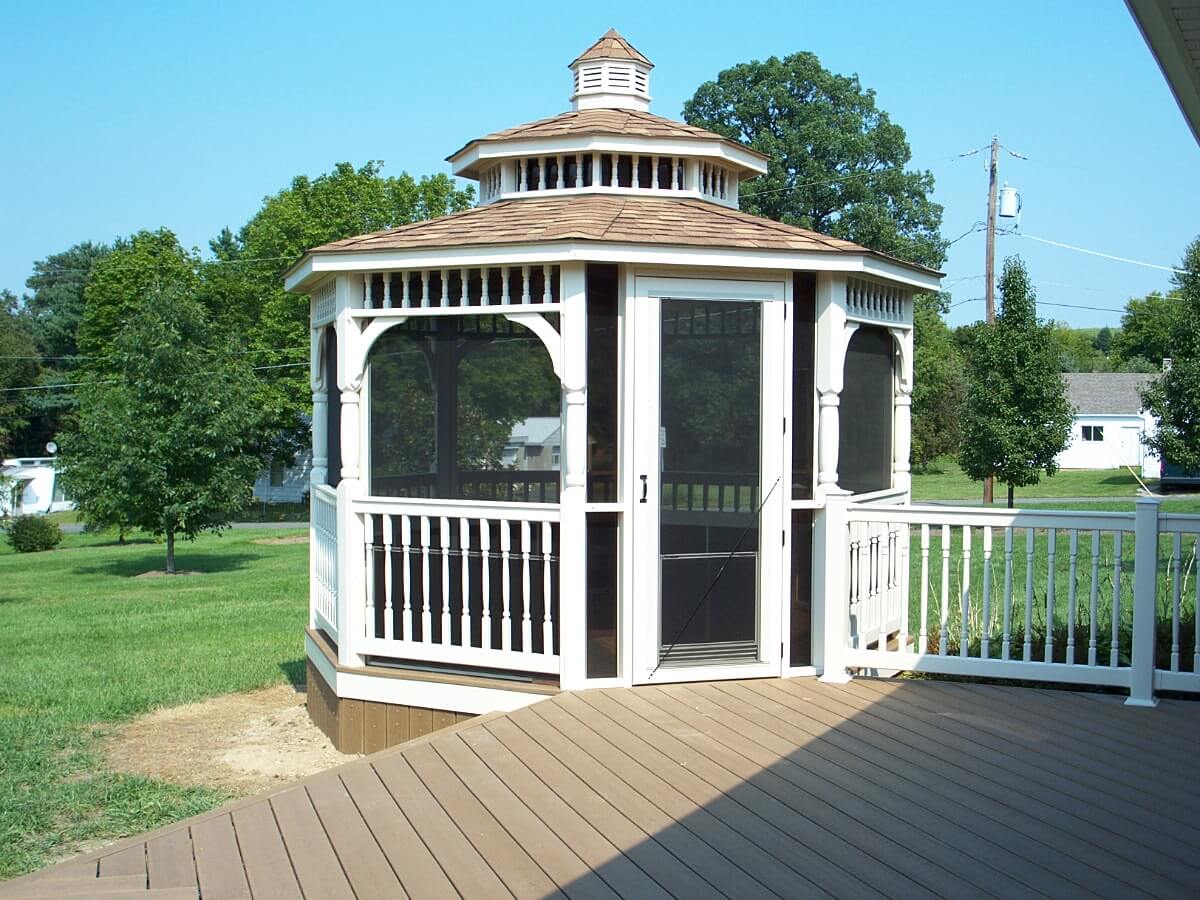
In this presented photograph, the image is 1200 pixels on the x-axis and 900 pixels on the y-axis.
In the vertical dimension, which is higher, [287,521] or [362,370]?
[362,370]

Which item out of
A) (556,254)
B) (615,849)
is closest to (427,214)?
(556,254)

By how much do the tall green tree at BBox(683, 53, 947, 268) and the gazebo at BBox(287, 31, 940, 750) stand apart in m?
34.4

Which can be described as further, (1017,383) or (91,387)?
(1017,383)

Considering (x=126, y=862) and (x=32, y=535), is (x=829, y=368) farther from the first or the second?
(x=32, y=535)

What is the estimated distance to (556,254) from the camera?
19.1 feet

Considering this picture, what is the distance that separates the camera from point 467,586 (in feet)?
20.4

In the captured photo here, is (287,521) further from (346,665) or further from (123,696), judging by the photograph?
(346,665)

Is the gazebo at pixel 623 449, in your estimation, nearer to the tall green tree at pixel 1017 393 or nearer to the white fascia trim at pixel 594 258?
the white fascia trim at pixel 594 258

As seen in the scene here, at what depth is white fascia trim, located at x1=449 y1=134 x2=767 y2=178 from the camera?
711 cm

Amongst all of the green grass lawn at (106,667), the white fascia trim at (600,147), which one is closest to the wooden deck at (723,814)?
the green grass lawn at (106,667)

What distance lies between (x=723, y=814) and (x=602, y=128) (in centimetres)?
446

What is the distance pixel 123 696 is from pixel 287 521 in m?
27.7

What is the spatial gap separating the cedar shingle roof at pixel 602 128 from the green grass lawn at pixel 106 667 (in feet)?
14.3

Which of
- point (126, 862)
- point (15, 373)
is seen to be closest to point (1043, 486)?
point (126, 862)
